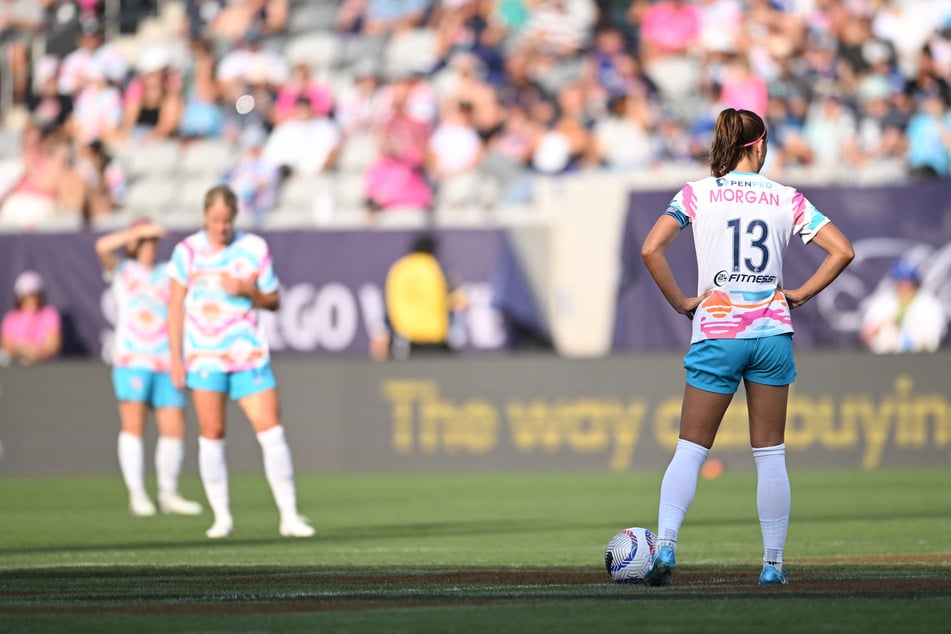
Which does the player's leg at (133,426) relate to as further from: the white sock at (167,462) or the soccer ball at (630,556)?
the soccer ball at (630,556)

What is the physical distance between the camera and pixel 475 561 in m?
10.9

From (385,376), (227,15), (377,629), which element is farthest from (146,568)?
(227,15)

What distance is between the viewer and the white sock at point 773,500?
→ 8891 millimetres

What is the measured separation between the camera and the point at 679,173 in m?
21.5

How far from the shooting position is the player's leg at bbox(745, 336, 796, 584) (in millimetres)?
8883

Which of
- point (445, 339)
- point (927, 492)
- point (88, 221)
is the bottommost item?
point (927, 492)

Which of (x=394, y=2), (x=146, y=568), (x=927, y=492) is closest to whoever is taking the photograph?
(x=146, y=568)

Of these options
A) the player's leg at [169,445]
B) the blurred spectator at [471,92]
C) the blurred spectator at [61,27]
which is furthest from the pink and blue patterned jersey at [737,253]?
the blurred spectator at [61,27]

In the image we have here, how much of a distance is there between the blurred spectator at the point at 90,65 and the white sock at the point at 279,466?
15.2 meters

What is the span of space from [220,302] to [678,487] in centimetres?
537

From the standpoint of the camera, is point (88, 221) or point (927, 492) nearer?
point (927, 492)

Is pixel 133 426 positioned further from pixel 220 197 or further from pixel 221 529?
pixel 220 197

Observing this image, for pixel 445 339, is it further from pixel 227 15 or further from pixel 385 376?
pixel 227 15

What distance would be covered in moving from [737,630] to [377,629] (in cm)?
138
